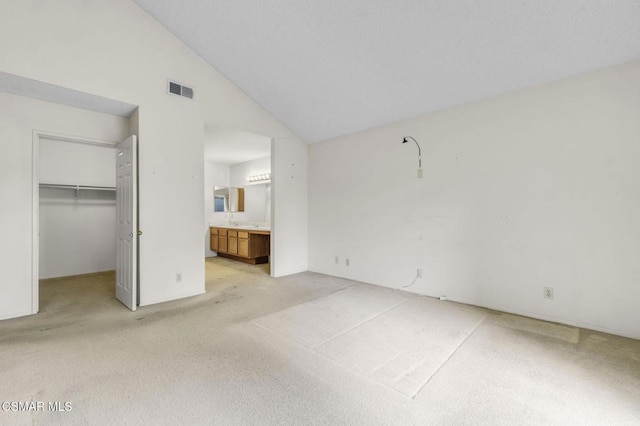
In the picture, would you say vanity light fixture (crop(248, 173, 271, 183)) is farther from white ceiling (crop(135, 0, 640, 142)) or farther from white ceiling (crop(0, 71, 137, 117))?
white ceiling (crop(0, 71, 137, 117))

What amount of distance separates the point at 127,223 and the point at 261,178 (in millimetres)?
3490

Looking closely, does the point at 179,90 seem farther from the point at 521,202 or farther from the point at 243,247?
the point at 521,202

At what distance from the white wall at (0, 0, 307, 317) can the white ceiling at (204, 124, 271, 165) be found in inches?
13.9

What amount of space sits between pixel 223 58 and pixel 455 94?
304 centimetres

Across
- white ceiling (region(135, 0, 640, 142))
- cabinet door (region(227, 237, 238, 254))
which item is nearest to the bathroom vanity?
cabinet door (region(227, 237, 238, 254))

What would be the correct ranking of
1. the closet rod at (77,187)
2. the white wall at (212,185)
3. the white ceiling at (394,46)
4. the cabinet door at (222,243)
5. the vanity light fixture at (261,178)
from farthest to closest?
1. the white wall at (212,185)
2. the cabinet door at (222,243)
3. the vanity light fixture at (261,178)
4. the closet rod at (77,187)
5. the white ceiling at (394,46)

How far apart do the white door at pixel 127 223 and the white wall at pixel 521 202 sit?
3.14m

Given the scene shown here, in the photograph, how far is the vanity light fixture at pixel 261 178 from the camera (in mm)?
6406

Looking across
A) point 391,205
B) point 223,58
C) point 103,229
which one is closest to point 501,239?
point 391,205

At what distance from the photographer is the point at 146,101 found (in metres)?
3.36

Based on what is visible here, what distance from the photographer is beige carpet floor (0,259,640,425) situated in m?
1.58

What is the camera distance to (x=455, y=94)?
3.32 meters

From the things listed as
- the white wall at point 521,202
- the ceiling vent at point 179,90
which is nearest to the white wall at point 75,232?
the ceiling vent at point 179,90

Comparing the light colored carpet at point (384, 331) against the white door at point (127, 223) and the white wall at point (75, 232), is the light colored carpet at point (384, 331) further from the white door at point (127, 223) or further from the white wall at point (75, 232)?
the white wall at point (75, 232)
